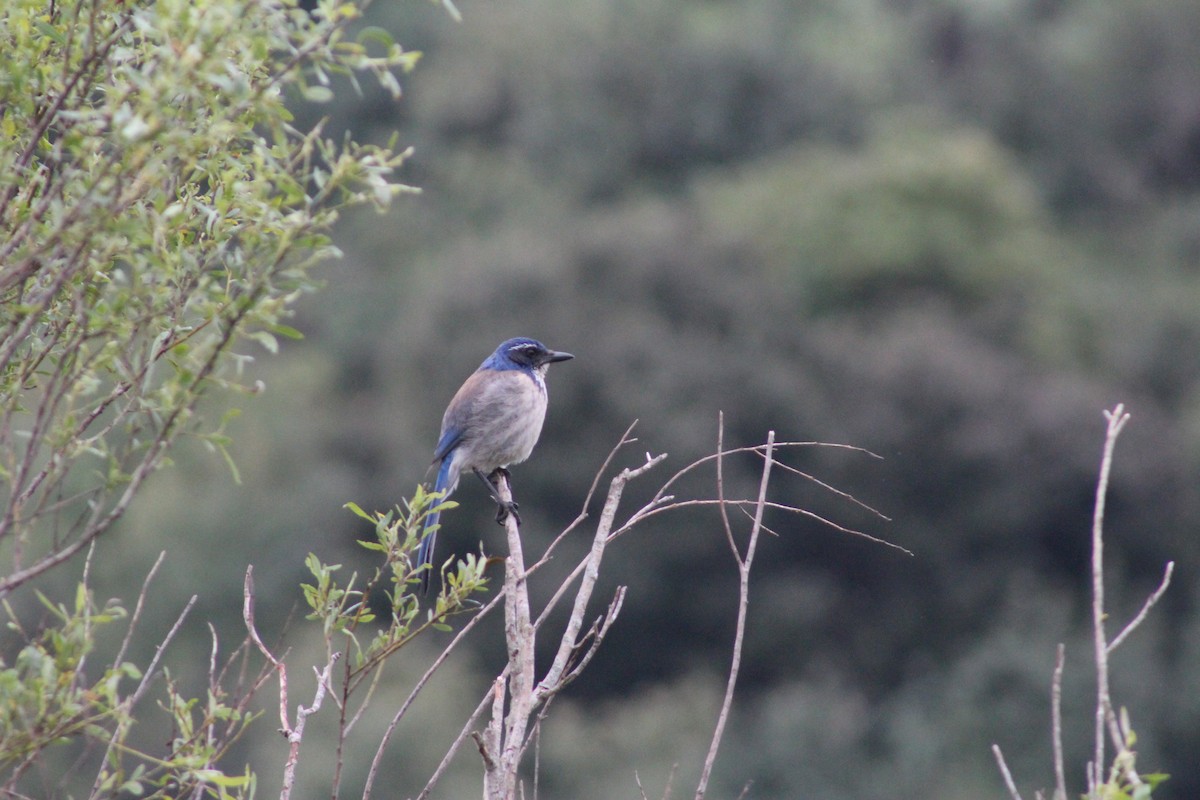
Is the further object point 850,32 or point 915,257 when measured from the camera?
point 850,32

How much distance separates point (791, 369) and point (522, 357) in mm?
31870

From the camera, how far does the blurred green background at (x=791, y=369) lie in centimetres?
3400

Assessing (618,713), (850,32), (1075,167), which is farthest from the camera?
(850,32)

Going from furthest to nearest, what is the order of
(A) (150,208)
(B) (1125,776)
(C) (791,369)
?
(C) (791,369)
(A) (150,208)
(B) (1125,776)

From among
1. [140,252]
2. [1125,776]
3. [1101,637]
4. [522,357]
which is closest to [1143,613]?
[1101,637]

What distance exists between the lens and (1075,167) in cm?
5531

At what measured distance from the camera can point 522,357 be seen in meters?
8.91

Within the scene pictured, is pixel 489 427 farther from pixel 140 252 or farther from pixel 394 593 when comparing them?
pixel 140 252

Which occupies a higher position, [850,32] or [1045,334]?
[850,32]

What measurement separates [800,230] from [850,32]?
44.5ft

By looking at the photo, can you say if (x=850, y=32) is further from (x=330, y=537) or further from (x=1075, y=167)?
(x=330, y=537)

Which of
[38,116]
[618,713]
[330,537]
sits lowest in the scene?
[618,713]

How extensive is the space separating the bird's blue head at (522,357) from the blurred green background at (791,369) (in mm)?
19479

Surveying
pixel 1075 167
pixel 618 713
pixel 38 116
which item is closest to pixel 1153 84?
pixel 1075 167
